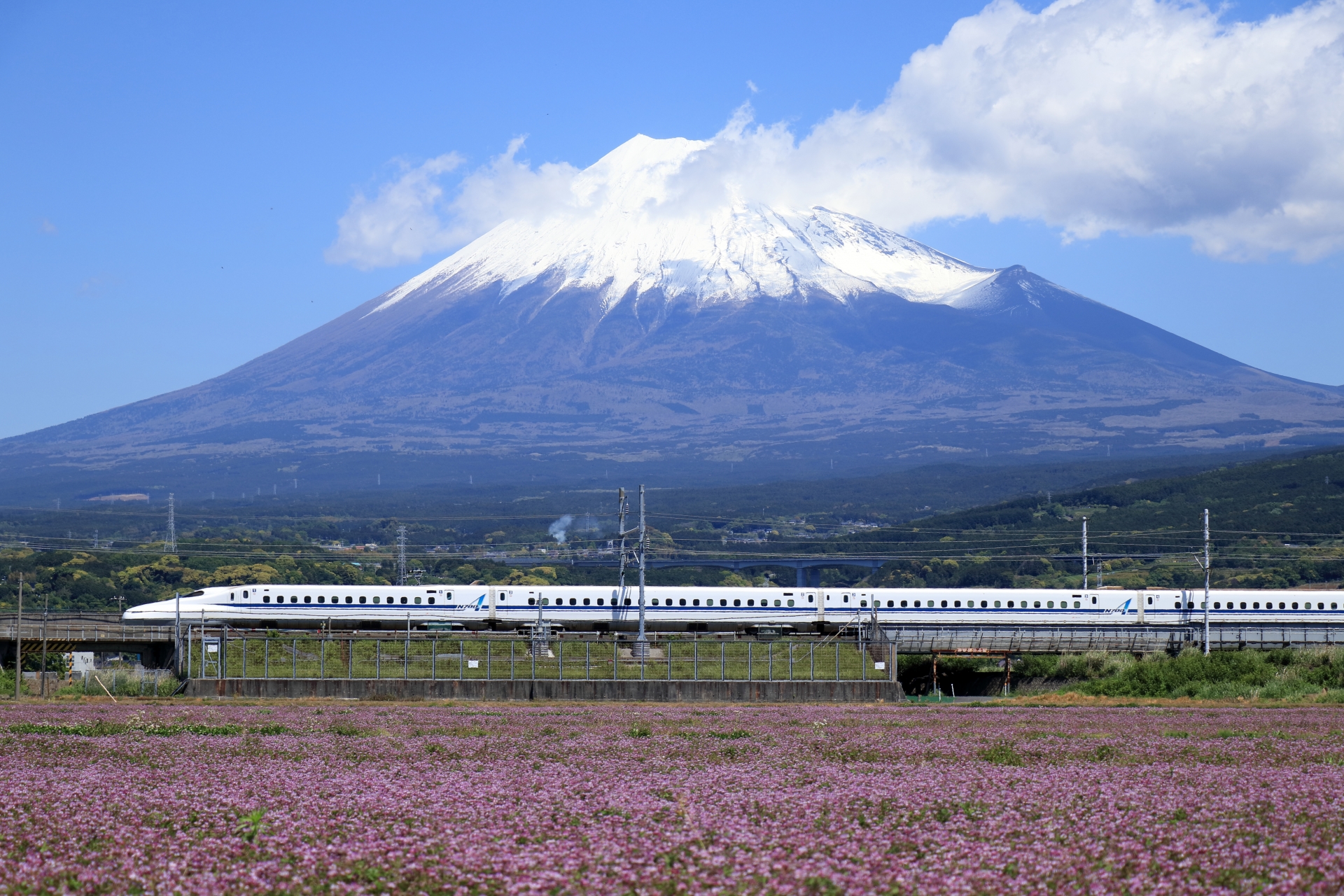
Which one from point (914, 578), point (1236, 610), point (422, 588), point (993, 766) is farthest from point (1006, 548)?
point (993, 766)

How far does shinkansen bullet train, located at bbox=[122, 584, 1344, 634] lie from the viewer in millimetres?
71312

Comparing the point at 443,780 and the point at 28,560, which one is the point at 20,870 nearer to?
the point at 443,780

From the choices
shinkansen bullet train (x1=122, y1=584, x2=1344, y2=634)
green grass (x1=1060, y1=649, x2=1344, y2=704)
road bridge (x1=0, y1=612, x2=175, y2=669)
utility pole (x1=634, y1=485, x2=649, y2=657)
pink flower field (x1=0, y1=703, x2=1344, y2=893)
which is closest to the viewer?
pink flower field (x1=0, y1=703, x2=1344, y2=893)

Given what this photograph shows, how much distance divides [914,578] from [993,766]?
13007 centimetres

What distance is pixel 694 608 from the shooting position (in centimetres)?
7281

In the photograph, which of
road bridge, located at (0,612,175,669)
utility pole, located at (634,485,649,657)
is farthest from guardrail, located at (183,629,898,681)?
road bridge, located at (0,612,175,669)

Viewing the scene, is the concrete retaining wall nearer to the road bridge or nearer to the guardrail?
the guardrail

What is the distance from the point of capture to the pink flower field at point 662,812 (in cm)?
1417

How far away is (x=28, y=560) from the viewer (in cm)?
13150

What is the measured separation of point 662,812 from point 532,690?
29682 mm

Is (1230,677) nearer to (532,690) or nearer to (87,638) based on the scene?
(532,690)

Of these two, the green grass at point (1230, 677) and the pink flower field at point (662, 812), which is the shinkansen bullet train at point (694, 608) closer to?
the green grass at point (1230, 677)

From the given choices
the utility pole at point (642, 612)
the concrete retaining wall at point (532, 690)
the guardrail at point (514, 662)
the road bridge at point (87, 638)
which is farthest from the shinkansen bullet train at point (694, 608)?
the concrete retaining wall at point (532, 690)

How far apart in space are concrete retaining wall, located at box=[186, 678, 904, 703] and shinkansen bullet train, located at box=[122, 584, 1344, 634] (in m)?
21.8
